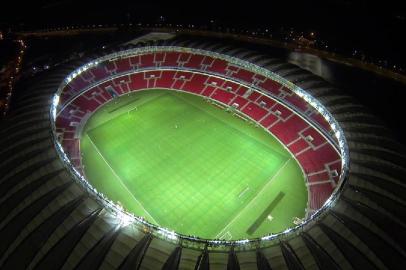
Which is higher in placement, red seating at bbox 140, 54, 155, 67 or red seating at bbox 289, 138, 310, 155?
red seating at bbox 140, 54, 155, 67

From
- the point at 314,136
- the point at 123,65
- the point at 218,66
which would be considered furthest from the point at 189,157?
the point at 123,65

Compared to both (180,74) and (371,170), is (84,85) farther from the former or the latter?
(371,170)

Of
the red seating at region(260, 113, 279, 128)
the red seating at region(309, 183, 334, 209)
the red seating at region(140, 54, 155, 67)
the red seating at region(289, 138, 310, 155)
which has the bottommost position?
the red seating at region(309, 183, 334, 209)

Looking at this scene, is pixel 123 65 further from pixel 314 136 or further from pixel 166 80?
pixel 314 136

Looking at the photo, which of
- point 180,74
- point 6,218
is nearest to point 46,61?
point 180,74

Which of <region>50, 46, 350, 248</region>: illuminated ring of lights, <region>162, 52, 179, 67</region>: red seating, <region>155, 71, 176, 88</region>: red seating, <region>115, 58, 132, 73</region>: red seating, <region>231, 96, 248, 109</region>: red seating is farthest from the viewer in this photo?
<region>162, 52, 179, 67</region>: red seating

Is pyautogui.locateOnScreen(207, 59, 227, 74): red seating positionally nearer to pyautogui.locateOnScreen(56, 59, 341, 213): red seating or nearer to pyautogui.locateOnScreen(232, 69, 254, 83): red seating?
Answer: pyautogui.locateOnScreen(56, 59, 341, 213): red seating

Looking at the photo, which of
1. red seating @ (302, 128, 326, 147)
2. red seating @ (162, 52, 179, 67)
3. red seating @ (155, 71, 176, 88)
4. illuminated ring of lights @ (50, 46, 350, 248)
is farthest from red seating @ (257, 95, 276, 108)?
red seating @ (162, 52, 179, 67)

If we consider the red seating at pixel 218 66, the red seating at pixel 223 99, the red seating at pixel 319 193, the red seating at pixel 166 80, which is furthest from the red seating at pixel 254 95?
the red seating at pixel 319 193

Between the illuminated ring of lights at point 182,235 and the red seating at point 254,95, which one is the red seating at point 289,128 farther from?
the red seating at point 254,95
